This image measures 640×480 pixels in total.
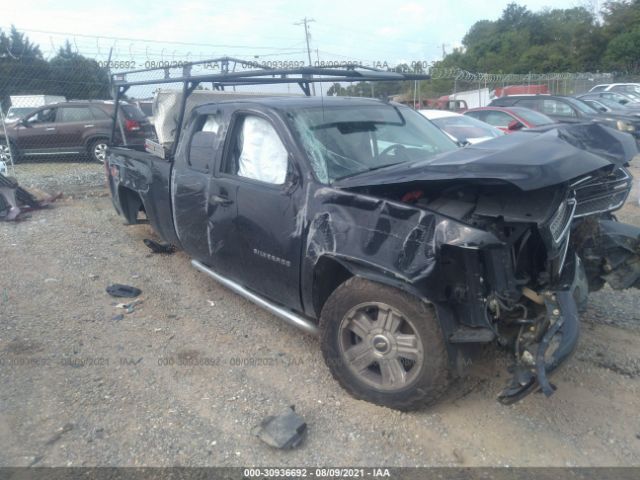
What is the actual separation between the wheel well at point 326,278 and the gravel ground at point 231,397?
1.89ft

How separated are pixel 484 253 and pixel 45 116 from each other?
44.6 ft

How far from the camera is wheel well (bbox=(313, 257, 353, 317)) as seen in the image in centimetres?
331

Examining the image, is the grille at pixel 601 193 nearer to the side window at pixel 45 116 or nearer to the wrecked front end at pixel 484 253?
the wrecked front end at pixel 484 253

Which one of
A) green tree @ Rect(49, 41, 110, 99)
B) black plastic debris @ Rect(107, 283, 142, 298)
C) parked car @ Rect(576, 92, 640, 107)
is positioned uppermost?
green tree @ Rect(49, 41, 110, 99)

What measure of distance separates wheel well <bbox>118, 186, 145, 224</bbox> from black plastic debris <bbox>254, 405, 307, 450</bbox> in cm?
376

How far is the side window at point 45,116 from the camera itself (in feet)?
43.9

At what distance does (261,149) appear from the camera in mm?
3881

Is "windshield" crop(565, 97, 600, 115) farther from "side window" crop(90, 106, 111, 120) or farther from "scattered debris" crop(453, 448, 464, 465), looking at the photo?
"scattered debris" crop(453, 448, 464, 465)

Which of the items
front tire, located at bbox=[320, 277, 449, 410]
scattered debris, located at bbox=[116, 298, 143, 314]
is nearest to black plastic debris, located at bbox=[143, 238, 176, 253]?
scattered debris, located at bbox=[116, 298, 143, 314]

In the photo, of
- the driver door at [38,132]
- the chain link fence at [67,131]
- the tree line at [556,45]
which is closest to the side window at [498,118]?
the chain link fence at [67,131]

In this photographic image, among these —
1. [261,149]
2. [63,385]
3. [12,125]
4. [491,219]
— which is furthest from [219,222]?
[12,125]

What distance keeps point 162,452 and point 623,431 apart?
2.59 meters

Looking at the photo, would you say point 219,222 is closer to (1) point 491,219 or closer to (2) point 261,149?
(2) point 261,149

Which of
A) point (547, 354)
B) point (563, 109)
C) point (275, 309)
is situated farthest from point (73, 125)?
point (547, 354)
